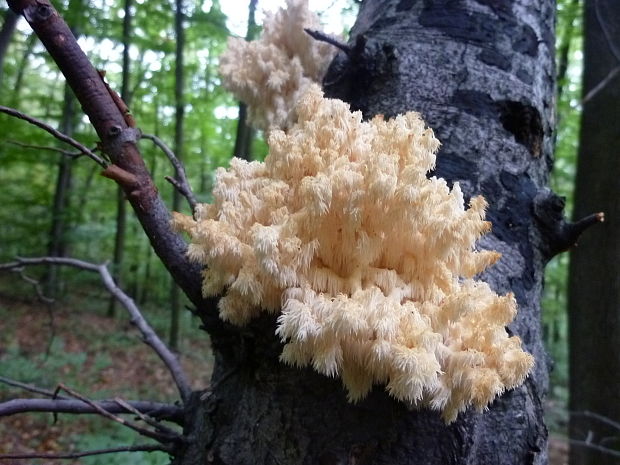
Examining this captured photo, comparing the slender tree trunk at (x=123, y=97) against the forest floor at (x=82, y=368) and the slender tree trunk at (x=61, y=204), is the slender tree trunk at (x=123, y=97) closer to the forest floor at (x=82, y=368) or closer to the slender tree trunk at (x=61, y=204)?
the slender tree trunk at (x=61, y=204)

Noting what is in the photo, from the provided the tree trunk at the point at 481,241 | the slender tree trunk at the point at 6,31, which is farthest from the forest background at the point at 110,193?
the tree trunk at the point at 481,241

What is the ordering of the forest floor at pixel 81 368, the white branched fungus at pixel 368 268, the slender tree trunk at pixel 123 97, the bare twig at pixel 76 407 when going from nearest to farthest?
the white branched fungus at pixel 368 268, the bare twig at pixel 76 407, the forest floor at pixel 81 368, the slender tree trunk at pixel 123 97

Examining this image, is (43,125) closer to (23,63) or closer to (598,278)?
(598,278)

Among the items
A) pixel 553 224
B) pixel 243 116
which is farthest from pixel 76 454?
pixel 243 116

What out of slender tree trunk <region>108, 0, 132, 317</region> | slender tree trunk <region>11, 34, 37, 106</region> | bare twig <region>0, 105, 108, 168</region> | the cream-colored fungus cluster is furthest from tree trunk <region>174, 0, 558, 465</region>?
slender tree trunk <region>11, 34, 37, 106</region>

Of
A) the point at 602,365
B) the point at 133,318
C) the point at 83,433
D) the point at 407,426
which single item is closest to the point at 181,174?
the point at 133,318

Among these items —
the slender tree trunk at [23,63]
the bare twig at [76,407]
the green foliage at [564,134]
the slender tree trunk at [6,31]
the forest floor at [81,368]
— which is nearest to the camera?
the bare twig at [76,407]
